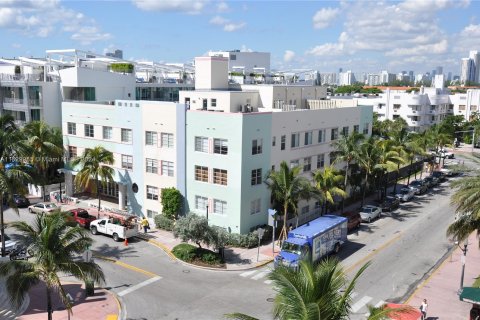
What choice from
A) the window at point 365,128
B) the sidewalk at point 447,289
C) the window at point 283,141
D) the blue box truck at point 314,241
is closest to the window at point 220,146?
the window at point 283,141

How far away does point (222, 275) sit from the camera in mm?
30391

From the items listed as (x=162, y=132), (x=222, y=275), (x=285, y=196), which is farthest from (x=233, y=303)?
(x=162, y=132)

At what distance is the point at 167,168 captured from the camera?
40.4 meters

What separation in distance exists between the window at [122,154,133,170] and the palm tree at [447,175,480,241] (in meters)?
28.3

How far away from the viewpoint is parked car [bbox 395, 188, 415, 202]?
53.5 m

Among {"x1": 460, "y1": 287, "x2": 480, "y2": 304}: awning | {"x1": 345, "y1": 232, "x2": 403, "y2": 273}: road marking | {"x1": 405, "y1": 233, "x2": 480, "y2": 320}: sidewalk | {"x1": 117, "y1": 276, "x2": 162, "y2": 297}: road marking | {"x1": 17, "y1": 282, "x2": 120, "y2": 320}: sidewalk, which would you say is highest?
{"x1": 460, "y1": 287, "x2": 480, "y2": 304}: awning

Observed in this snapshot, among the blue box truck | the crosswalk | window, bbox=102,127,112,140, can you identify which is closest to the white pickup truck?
window, bbox=102,127,112,140

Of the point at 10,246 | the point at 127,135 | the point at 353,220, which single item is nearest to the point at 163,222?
the point at 127,135

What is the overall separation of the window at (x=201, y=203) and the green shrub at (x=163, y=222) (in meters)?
2.67

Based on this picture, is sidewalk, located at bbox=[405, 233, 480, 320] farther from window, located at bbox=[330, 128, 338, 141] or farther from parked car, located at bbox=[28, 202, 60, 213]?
parked car, located at bbox=[28, 202, 60, 213]

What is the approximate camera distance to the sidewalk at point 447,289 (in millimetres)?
25734

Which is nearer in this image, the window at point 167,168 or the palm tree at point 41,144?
the window at point 167,168

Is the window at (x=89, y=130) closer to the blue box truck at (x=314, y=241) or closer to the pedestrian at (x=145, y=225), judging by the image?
the pedestrian at (x=145, y=225)

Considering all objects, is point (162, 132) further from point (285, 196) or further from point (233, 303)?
point (233, 303)
